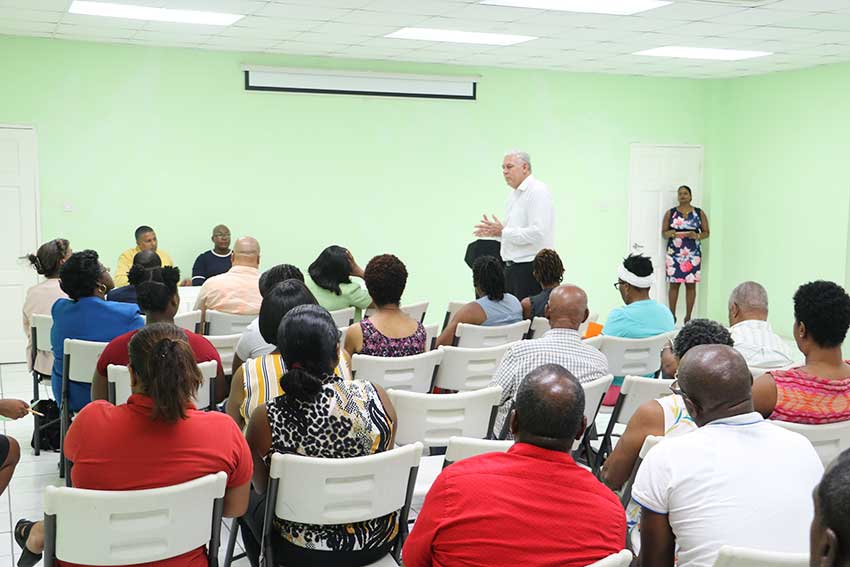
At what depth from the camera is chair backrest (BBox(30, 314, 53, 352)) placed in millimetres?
5363

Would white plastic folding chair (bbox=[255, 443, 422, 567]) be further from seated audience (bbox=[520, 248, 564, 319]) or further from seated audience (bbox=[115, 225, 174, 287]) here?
seated audience (bbox=[115, 225, 174, 287])

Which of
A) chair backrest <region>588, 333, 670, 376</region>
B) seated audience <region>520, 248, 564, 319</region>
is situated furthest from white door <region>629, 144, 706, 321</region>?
chair backrest <region>588, 333, 670, 376</region>

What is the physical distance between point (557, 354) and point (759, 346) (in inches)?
41.1

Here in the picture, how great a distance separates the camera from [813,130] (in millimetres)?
10078

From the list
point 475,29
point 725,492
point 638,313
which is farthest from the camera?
point 475,29

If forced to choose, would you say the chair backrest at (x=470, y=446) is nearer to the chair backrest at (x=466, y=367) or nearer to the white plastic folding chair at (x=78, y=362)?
the chair backrest at (x=466, y=367)

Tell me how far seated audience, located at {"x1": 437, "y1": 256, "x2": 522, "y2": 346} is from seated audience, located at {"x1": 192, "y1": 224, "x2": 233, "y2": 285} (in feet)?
13.0

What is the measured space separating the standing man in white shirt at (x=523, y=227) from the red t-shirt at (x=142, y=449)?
4751 mm

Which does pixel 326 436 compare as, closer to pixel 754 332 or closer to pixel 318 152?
pixel 754 332

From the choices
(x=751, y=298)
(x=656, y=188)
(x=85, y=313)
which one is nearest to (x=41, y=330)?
(x=85, y=313)

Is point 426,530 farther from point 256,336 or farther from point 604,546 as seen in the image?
point 256,336

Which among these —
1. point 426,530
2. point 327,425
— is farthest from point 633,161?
point 426,530

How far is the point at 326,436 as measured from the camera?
9.55 feet

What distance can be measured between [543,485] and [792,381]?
1.69 meters
